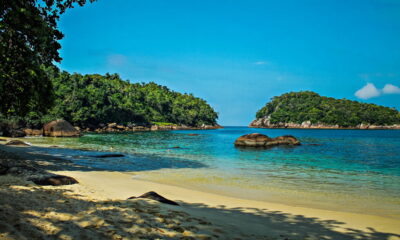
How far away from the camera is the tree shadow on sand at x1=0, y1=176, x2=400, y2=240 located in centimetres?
393

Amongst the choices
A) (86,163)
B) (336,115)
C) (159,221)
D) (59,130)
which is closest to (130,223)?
(159,221)

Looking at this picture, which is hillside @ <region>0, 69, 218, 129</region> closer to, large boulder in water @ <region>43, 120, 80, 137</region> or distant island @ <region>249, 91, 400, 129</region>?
large boulder in water @ <region>43, 120, 80, 137</region>

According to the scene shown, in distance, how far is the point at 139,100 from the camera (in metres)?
124

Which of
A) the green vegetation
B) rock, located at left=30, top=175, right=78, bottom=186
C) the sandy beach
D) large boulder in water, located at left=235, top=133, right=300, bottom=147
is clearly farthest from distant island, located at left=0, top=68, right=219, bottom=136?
the sandy beach

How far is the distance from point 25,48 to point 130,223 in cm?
1212

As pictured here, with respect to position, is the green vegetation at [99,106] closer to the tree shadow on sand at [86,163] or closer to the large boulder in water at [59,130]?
the large boulder in water at [59,130]

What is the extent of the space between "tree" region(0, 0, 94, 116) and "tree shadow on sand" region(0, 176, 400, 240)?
855 cm

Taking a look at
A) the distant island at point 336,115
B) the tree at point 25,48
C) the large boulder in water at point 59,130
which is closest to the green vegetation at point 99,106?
the large boulder in water at point 59,130

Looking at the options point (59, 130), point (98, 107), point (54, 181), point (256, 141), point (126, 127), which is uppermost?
point (98, 107)

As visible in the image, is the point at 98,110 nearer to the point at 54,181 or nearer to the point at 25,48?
the point at 25,48

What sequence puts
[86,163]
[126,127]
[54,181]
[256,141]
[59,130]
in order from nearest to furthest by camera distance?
[54,181] → [86,163] → [256,141] → [59,130] → [126,127]

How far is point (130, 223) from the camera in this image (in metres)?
4.65

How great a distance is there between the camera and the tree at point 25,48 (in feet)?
37.7

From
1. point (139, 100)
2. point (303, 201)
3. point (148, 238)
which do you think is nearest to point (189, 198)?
point (303, 201)
